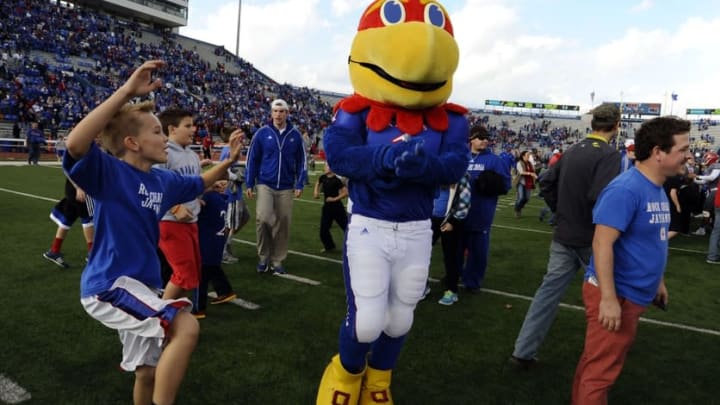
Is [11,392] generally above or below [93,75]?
below

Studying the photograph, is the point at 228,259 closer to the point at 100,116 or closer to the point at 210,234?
the point at 210,234

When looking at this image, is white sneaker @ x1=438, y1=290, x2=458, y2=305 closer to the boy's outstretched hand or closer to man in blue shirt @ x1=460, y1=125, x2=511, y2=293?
man in blue shirt @ x1=460, y1=125, x2=511, y2=293

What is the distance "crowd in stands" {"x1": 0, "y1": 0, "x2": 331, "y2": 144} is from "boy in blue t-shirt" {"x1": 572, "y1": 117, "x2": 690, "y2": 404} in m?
21.6

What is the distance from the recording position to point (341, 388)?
9.42ft

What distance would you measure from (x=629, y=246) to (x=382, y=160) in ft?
4.49

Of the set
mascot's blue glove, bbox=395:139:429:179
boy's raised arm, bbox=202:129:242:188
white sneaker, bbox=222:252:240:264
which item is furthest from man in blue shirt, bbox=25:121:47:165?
mascot's blue glove, bbox=395:139:429:179

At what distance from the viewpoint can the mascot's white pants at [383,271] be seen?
2648 mm

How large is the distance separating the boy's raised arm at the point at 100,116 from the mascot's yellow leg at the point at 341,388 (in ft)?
5.79

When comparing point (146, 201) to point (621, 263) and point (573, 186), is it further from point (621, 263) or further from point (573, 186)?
point (573, 186)

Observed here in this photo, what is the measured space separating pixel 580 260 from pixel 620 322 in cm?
96

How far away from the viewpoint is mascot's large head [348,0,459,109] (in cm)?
260

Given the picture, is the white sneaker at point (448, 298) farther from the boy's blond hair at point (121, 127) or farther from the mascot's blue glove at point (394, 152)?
the boy's blond hair at point (121, 127)

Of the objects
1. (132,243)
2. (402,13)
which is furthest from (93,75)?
(402,13)

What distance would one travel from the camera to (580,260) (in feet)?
11.5
